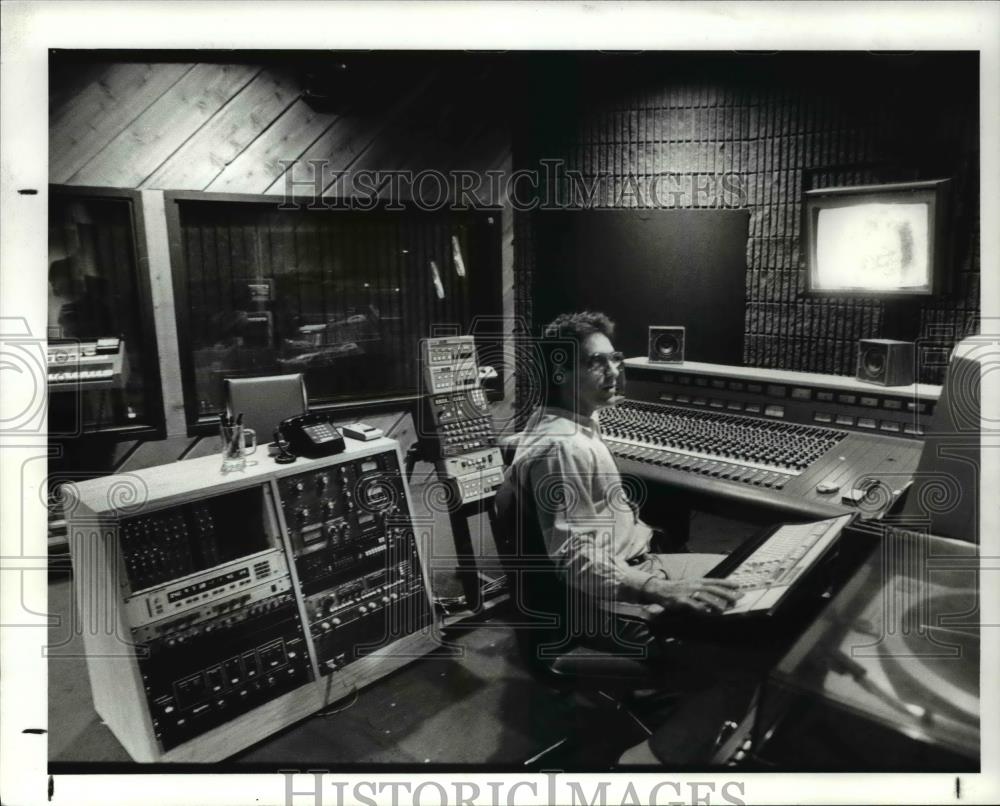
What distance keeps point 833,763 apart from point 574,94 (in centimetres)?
198

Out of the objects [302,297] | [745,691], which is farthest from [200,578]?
[745,691]

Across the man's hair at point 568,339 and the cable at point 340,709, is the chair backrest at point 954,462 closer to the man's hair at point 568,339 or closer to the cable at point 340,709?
the man's hair at point 568,339

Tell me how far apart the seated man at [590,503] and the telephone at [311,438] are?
74 centimetres

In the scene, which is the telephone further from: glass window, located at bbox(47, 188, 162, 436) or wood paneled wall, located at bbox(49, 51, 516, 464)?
wood paneled wall, located at bbox(49, 51, 516, 464)

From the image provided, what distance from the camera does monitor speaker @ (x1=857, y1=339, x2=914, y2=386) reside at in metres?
2.25

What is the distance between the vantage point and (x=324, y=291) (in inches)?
105

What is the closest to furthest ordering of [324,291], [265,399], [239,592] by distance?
[239,592]
[324,291]
[265,399]

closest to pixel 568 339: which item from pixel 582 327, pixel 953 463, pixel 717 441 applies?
pixel 582 327

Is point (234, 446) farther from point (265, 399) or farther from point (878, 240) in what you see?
point (878, 240)

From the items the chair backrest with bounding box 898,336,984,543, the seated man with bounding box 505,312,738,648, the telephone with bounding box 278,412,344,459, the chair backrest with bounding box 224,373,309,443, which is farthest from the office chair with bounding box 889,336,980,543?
the chair backrest with bounding box 224,373,309,443

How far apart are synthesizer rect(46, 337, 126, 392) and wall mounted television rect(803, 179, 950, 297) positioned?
101 inches

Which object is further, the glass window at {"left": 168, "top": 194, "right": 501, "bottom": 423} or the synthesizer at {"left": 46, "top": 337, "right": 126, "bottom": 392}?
the glass window at {"left": 168, "top": 194, "right": 501, "bottom": 423}

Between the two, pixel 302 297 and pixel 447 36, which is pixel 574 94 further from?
pixel 302 297

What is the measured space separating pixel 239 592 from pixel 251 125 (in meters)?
1.68
